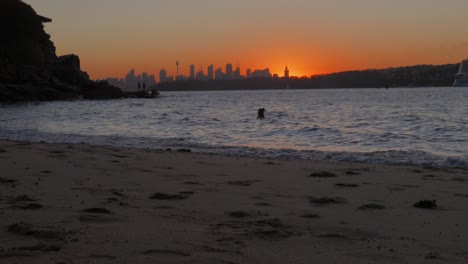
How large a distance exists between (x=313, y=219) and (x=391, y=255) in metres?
1.07

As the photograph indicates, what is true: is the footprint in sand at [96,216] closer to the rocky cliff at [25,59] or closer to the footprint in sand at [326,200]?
the footprint in sand at [326,200]

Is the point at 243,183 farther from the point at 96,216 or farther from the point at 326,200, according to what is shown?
the point at 96,216

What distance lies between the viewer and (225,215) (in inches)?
168

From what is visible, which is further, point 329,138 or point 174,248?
point 329,138

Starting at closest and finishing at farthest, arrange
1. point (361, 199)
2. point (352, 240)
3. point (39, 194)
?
point (352, 240), point (39, 194), point (361, 199)

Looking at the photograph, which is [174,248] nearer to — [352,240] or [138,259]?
[138,259]

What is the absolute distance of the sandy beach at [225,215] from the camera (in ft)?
10.3

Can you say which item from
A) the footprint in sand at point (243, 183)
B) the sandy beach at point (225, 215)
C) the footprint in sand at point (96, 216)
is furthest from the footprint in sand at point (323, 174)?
the footprint in sand at point (96, 216)

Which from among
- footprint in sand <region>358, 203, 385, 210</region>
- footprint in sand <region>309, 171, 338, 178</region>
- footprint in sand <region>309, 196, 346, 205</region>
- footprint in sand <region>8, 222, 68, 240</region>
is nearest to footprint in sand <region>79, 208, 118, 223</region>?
footprint in sand <region>8, 222, 68, 240</region>

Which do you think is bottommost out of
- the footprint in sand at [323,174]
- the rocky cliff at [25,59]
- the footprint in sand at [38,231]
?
the footprint in sand at [323,174]

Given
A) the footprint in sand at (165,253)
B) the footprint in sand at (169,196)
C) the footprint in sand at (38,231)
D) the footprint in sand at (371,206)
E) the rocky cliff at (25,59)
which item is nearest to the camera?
the footprint in sand at (165,253)

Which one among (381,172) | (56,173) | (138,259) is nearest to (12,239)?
(138,259)

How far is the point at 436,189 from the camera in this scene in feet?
19.3

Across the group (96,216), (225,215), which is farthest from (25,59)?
(225,215)
